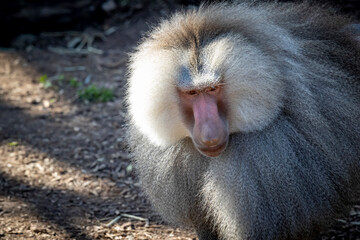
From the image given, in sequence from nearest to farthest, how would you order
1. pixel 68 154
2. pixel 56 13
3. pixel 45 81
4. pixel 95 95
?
pixel 68 154, pixel 95 95, pixel 45 81, pixel 56 13

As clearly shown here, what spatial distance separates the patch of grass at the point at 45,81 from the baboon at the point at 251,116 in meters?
3.38

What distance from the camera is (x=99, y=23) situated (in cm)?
816

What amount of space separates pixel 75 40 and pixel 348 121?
213 inches

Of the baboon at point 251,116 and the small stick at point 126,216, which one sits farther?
the small stick at point 126,216

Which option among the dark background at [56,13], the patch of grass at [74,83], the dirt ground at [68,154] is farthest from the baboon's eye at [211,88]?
the dark background at [56,13]

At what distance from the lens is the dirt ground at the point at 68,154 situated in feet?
14.1

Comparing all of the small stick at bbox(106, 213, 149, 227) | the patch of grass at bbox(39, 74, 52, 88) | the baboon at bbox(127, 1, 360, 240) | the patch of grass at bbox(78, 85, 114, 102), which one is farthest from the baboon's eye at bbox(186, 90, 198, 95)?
the patch of grass at bbox(39, 74, 52, 88)

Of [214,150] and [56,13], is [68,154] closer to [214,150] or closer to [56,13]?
[214,150]

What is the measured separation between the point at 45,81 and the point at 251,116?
13.9 feet

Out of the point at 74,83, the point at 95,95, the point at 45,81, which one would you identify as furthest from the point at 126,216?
the point at 45,81

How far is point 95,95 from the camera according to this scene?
6.36 m

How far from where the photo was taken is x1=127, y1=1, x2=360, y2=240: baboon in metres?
3.21

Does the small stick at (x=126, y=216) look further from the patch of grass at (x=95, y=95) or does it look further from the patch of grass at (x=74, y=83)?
the patch of grass at (x=74, y=83)

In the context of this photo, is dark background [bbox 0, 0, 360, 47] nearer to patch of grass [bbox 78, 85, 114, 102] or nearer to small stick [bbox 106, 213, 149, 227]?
patch of grass [bbox 78, 85, 114, 102]
